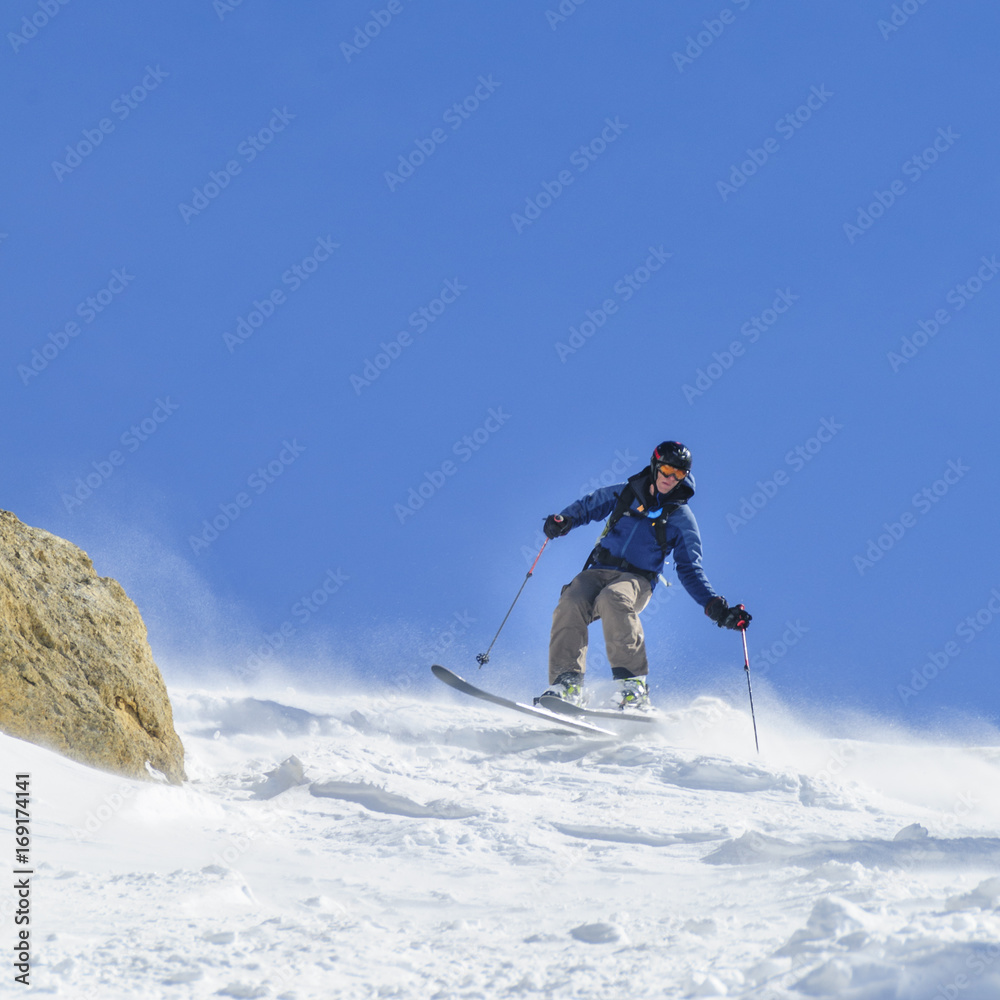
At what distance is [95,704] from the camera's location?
21.4 feet

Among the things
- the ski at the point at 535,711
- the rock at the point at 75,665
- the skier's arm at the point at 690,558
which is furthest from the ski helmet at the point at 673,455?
the rock at the point at 75,665

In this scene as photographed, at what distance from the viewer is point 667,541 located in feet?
29.9

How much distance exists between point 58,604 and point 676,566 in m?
5.46

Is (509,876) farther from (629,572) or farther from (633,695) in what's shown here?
(629,572)

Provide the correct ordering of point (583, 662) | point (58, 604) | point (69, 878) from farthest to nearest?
point (583, 662) < point (58, 604) < point (69, 878)

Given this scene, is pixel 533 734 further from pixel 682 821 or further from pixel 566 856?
pixel 566 856

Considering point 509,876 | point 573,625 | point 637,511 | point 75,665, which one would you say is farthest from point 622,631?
point 75,665

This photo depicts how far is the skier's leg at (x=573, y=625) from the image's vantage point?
8.73m

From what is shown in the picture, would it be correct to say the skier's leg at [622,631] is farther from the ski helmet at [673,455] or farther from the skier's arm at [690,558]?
the ski helmet at [673,455]

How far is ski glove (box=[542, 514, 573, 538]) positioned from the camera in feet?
30.4

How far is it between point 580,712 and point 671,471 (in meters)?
2.46

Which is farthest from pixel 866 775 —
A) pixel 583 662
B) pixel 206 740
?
pixel 206 740

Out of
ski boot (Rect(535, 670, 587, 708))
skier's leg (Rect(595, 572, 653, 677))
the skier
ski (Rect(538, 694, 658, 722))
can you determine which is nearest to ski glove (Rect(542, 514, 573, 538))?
the skier

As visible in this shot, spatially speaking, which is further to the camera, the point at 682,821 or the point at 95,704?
the point at 95,704
